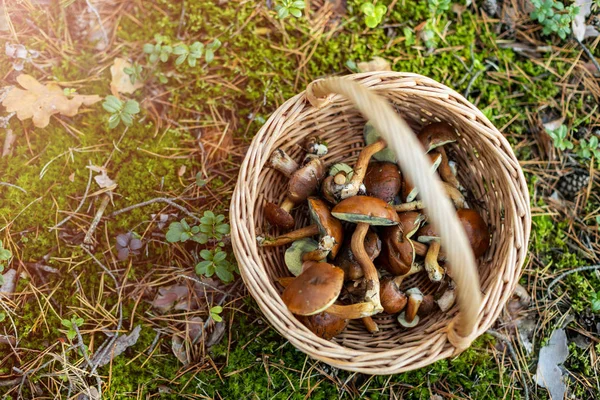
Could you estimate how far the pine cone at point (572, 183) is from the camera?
3.02 m

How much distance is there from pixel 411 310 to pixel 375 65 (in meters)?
1.53

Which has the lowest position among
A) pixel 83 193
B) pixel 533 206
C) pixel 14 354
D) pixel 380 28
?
pixel 14 354

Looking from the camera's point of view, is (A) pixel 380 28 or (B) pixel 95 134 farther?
(A) pixel 380 28

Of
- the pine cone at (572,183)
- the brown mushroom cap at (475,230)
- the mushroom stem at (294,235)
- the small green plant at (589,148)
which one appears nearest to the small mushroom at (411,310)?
the brown mushroom cap at (475,230)

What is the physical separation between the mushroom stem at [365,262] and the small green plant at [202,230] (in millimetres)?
718

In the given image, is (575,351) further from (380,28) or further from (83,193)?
(83,193)

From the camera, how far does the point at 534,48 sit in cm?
323

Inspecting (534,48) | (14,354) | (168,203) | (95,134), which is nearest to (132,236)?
(168,203)

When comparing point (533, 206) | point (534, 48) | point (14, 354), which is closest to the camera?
point (14, 354)

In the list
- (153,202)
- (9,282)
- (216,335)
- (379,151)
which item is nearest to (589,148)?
(379,151)

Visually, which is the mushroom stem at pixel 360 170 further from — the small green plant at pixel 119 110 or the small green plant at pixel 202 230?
the small green plant at pixel 119 110

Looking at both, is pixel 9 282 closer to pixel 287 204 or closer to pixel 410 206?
pixel 287 204

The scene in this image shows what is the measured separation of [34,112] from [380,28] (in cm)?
220

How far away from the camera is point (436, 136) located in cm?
256
